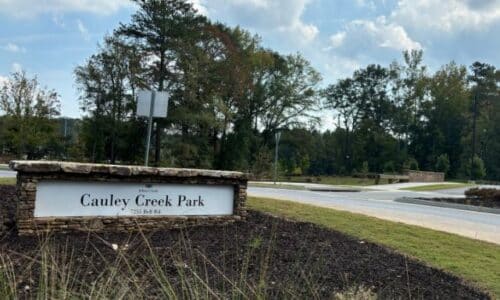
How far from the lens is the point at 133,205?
288 inches

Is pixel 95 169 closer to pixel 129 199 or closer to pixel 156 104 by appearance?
pixel 129 199

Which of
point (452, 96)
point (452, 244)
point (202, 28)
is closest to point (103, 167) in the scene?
point (452, 244)

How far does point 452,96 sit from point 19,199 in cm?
7366

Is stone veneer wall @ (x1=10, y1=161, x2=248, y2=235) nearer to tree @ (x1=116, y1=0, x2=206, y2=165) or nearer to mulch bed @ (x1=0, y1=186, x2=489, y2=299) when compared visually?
mulch bed @ (x1=0, y1=186, x2=489, y2=299)

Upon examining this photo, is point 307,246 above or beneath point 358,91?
beneath

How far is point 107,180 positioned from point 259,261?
262cm

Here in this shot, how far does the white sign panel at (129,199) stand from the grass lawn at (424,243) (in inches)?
64.0

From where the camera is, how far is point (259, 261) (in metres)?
5.62

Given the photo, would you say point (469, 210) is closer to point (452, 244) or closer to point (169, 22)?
point (452, 244)

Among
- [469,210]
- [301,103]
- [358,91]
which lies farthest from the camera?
[358,91]

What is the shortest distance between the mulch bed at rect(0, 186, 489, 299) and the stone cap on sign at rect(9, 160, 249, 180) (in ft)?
2.74

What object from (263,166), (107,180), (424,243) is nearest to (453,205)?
(424,243)

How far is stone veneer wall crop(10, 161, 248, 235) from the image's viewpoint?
6430 mm

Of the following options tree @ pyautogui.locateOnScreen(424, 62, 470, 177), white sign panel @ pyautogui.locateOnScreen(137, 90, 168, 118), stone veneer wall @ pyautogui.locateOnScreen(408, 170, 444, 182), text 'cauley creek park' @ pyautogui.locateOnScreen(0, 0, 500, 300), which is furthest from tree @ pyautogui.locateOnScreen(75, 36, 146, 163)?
tree @ pyautogui.locateOnScreen(424, 62, 470, 177)
